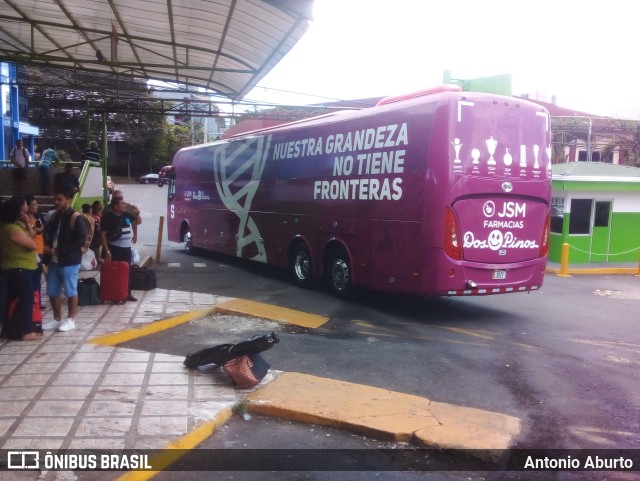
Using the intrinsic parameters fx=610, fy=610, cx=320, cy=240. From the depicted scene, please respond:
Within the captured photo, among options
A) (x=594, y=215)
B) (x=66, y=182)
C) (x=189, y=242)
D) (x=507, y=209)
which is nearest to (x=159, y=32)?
(x=66, y=182)

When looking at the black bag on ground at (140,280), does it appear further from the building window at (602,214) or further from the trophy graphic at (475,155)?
the building window at (602,214)

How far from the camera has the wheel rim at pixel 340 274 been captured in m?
11.5

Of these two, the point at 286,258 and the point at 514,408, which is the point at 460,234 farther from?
the point at 286,258

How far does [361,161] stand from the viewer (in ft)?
35.0

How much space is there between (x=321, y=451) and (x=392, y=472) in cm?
62

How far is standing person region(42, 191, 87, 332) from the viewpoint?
7770 millimetres

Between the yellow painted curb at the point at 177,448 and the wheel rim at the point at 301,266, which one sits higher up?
the wheel rim at the point at 301,266

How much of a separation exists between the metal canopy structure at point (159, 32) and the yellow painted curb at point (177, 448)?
228 inches

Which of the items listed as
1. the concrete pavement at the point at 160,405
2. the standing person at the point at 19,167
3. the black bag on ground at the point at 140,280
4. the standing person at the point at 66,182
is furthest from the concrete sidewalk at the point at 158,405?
the standing person at the point at 19,167

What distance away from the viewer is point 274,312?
9.98m

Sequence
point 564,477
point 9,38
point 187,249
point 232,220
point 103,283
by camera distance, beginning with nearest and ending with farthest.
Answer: point 564,477 → point 103,283 → point 9,38 → point 232,220 → point 187,249

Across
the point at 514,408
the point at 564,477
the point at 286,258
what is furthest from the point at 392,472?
the point at 286,258

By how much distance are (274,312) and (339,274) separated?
6.84 feet

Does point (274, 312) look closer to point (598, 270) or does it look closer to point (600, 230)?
point (598, 270)
